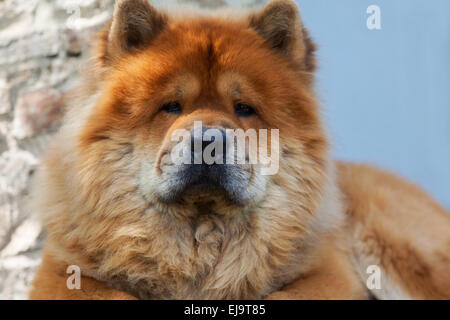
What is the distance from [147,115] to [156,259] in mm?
619

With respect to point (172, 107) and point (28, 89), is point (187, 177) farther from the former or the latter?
point (28, 89)

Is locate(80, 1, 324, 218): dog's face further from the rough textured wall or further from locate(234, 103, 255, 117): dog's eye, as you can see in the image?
the rough textured wall

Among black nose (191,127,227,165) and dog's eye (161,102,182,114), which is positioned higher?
dog's eye (161,102,182,114)

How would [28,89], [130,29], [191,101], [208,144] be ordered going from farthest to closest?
[28,89] → [130,29] → [191,101] → [208,144]

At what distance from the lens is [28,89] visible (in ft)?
12.8

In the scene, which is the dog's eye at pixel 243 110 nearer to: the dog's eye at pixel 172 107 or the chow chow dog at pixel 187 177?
the chow chow dog at pixel 187 177

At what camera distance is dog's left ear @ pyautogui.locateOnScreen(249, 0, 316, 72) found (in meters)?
2.65

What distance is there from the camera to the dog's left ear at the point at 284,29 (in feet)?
8.70

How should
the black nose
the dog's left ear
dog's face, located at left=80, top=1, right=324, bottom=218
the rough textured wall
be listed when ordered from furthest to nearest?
the rough textured wall < the dog's left ear < dog's face, located at left=80, top=1, right=324, bottom=218 < the black nose

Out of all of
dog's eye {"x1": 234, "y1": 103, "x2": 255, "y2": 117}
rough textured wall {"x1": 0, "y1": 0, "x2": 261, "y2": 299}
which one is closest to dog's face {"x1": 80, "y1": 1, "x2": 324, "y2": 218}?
dog's eye {"x1": 234, "y1": 103, "x2": 255, "y2": 117}

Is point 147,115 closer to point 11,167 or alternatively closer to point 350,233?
point 350,233

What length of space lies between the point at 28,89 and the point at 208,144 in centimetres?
212

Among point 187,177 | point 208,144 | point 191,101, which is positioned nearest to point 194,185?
point 187,177
